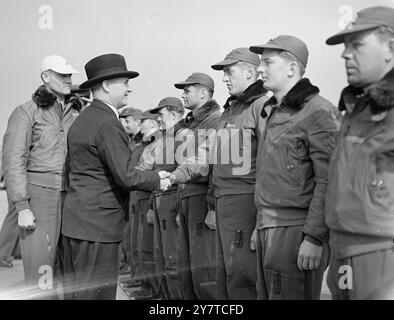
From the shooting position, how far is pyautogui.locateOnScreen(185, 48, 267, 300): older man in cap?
443cm

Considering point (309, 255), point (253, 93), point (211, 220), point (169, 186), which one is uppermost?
point (253, 93)

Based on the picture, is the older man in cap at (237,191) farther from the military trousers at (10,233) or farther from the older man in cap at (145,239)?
the older man in cap at (145,239)

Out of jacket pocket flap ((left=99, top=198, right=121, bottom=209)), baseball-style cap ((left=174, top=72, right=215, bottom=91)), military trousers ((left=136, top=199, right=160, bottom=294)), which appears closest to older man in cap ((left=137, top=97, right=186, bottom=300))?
military trousers ((left=136, top=199, right=160, bottom=294))

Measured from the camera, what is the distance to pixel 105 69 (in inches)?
158

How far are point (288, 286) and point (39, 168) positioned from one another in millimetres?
2428

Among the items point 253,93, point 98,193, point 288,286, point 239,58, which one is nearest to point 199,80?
point 239,58

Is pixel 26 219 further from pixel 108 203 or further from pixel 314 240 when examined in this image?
pixel 314 240

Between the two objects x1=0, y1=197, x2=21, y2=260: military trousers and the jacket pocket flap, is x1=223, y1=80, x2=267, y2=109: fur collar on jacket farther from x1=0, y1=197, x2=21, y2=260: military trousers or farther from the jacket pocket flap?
x1=0, y1=197, x2=21, y2=260: military trousers

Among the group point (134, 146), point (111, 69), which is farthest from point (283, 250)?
point (134, 146)

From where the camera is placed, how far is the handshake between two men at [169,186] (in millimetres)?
4234

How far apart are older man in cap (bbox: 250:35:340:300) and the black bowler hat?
3.80ft

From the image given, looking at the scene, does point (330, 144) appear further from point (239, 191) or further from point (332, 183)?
point (239, 191)

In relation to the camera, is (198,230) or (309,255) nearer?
(309,255)
